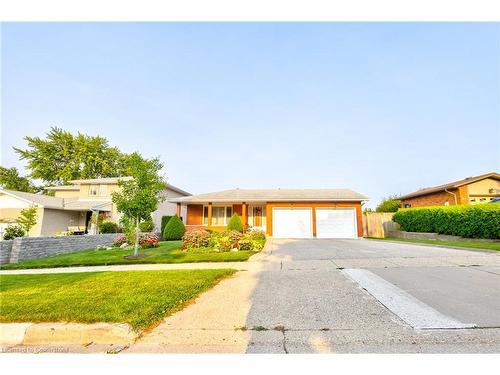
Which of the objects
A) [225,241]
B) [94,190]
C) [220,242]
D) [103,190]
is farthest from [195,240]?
[94,190]

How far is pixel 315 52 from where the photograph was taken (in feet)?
39.8

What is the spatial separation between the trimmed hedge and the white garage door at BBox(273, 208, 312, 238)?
7.58 m

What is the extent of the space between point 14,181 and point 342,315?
4613cm

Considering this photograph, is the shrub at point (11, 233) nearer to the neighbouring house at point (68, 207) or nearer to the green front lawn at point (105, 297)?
the neighbouring house at point (68, 207)

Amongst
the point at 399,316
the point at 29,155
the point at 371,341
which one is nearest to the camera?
the point at 371,341

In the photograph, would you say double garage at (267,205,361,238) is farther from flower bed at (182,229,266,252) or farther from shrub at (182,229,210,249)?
shrub at (182,229,210,249)

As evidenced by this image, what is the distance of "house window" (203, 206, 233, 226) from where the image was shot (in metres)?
21.6

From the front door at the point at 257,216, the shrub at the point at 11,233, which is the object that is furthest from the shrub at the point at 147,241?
the front door at the point at 257,216

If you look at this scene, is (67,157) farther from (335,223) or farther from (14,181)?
(335,223)

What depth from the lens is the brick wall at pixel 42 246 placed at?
10.1 meters

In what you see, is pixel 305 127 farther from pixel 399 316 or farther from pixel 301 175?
pixel 399 316

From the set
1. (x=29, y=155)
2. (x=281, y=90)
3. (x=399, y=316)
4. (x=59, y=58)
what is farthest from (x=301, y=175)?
(x=29, y=155)

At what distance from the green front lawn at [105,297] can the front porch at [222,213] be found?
14.9 metres
